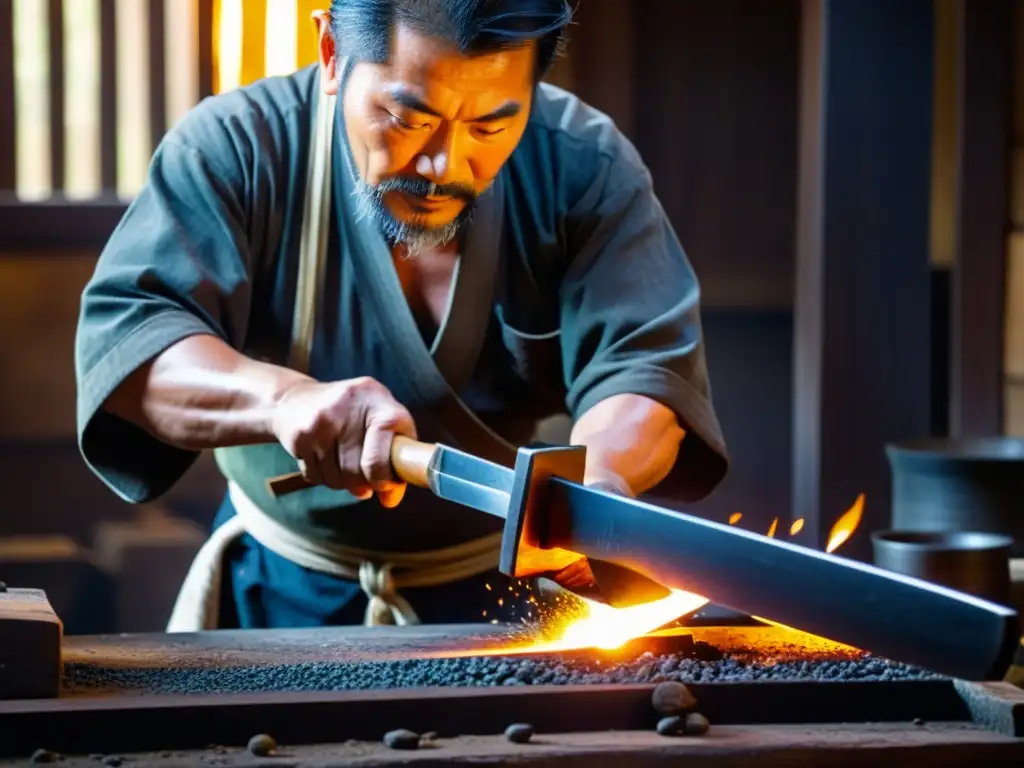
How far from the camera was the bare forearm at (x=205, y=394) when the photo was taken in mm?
2473

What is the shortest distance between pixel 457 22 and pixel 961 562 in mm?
1253

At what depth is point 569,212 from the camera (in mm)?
2848

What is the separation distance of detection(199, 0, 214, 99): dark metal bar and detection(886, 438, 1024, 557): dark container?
2.44 metres

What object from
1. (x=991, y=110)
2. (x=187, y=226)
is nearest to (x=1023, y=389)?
(x=991, y=110)

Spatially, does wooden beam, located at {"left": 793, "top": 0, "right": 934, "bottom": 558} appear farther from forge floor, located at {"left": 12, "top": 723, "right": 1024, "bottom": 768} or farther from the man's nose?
forge floor, located at {"left": 12, "top": 723, "right": 1024, "bottom": 768}

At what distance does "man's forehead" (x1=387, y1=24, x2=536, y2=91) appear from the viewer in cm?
237

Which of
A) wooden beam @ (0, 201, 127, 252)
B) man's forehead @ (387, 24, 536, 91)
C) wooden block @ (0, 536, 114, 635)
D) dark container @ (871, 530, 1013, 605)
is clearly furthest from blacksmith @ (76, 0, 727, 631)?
wooden block @ (0, 536, 114, 635)

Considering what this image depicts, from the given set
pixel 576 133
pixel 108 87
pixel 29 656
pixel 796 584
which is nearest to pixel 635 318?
pixel 576 133

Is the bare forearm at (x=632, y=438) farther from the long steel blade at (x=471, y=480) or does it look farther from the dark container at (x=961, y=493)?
the dark container at (x=961, y=493)

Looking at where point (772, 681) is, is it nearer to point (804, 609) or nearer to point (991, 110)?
point (804, 609)

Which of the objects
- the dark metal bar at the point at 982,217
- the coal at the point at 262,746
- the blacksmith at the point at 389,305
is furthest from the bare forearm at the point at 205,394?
the dark metal bar at the point at 982,217

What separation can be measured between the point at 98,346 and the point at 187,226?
0.27m

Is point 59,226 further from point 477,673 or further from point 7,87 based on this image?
point 477,673

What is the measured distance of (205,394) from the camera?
250 cm
